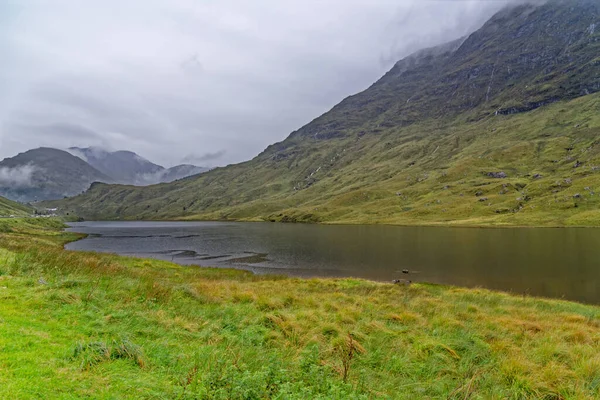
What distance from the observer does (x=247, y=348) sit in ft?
32.3

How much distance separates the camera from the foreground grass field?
678 cm

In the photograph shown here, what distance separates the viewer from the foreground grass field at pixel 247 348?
267 inches

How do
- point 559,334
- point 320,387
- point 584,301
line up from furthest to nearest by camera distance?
1. point 584,301
2. point 559,334
3. point 320,387

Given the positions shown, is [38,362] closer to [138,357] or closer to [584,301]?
[138,357]

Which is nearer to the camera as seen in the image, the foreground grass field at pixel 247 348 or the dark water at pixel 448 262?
the foreground grass field at pixel 247 348

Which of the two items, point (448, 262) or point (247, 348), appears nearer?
point (247, 348)

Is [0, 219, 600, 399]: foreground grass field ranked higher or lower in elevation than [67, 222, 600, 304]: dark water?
higher

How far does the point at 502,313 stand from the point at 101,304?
2338 cm

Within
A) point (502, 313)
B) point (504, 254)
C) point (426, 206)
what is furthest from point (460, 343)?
point (426, 206)

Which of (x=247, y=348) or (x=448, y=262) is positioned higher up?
(x=247, y=348)

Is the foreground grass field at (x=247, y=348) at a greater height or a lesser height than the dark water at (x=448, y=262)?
greater

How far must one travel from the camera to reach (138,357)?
310 inches

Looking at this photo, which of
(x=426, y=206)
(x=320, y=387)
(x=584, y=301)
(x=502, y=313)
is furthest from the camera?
(x=426, y=206)

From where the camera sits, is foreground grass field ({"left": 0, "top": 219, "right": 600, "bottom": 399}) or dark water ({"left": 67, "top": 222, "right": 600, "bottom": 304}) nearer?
foreground grass field ({"left": 0, "top": 219, "right": 600, "bottom": 399})
